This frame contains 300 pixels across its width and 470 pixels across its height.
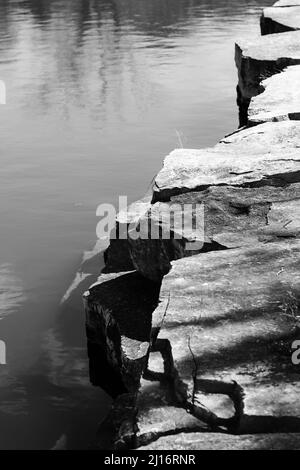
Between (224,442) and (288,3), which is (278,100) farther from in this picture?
(288,3)

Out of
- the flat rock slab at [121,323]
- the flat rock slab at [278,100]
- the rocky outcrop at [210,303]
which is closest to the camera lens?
the rocky outcrop at [210,303]

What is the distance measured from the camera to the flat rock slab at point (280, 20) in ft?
23.2

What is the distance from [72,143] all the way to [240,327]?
4.59 meters

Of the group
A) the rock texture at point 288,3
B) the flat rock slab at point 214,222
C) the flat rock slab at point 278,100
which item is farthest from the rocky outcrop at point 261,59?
the flat rock slab at point 214,222

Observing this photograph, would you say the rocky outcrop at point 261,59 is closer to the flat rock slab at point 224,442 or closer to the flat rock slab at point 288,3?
the flat rock slab at point 288,3

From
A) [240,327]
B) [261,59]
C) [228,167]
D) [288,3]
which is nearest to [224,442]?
[240,327]

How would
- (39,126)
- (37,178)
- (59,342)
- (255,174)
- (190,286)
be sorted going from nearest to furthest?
(190,286), (255,174), (59,342), (37,178), (39,126)

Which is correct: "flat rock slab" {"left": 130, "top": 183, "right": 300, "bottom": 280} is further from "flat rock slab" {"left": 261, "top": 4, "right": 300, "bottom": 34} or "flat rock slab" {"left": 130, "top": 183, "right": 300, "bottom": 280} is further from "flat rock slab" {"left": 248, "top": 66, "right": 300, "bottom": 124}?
"flat rock slab" {"left": 261, "top": 4, "right": 300, "bottom": 34}

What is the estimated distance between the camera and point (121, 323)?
3047 millimetres

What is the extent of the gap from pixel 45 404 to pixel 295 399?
156 centimetres

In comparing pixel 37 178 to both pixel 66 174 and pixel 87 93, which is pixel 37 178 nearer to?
pixel 66 174

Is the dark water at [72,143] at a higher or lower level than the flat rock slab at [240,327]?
lower

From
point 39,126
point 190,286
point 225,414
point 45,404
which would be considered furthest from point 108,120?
point 225,414

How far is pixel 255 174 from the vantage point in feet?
10.4
